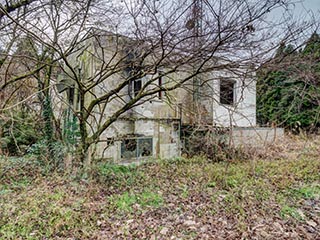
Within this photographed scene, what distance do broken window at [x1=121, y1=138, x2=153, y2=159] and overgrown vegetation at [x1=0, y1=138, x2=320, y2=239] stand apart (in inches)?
73.5

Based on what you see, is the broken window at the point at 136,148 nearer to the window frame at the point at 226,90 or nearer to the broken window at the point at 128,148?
the broken window at the point at 128,148

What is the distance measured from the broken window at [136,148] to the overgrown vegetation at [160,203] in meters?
1.87

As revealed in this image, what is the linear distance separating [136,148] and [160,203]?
15.3 ft

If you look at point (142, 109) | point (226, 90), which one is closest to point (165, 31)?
point (226, 90)

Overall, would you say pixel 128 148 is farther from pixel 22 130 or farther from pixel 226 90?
pixel 226 90

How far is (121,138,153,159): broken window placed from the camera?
905cm

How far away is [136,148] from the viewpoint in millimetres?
9344

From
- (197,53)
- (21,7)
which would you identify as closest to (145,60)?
(197,53)

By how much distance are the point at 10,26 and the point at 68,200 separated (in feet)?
14.6

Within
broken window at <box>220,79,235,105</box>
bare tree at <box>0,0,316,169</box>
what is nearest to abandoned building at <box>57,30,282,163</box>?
broken window at <box>220,79,235,105</box>

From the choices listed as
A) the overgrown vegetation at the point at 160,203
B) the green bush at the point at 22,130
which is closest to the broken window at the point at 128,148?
the overgrown vegetation at the point at 160,203

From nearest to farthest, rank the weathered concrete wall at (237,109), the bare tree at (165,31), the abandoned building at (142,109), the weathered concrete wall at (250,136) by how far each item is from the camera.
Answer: the bare tree at (165,31) → the abandoned building at (142,109) → the weathered concrete wall at (237,109) → the weathered concrete wall at (250,136)

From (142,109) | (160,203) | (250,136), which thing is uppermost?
(142,109)

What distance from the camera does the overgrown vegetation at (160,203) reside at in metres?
3.78
